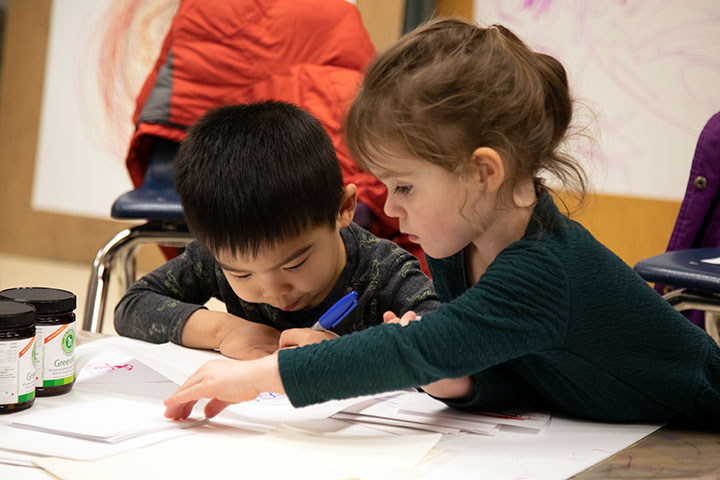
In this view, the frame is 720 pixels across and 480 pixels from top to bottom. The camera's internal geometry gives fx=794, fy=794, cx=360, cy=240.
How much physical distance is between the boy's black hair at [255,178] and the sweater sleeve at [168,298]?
146 millimetres

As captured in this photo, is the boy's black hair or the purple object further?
the purple object

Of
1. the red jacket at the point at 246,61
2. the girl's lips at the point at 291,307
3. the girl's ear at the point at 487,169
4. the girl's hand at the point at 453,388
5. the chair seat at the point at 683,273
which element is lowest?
the girl's hand at the point at 453,388

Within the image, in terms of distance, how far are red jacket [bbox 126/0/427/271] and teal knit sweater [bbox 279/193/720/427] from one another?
3.50ft

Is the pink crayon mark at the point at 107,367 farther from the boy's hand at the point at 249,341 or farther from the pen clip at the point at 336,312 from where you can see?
the pen clip at the point at 336,312

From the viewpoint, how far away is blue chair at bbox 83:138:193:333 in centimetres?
142

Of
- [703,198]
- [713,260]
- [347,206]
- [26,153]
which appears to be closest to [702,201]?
[703,198]

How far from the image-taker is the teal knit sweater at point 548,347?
63 cm

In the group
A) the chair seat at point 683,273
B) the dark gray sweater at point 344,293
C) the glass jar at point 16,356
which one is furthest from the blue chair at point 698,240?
the glass jar at point 16,356

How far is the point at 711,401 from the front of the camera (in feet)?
2.39

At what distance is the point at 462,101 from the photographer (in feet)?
2.17

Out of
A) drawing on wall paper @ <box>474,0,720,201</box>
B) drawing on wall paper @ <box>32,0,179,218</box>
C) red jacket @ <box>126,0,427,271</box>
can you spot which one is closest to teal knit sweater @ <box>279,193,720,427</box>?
red jacket @ <box>126,0,427,271</box>

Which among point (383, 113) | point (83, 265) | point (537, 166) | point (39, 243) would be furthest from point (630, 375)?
point (39, 243)

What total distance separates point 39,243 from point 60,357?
122 inches

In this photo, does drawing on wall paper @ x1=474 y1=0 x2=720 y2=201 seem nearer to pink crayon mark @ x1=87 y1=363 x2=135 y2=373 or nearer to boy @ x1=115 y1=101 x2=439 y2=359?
boy @ x1=115 y1=101 x2=439 y2=359
